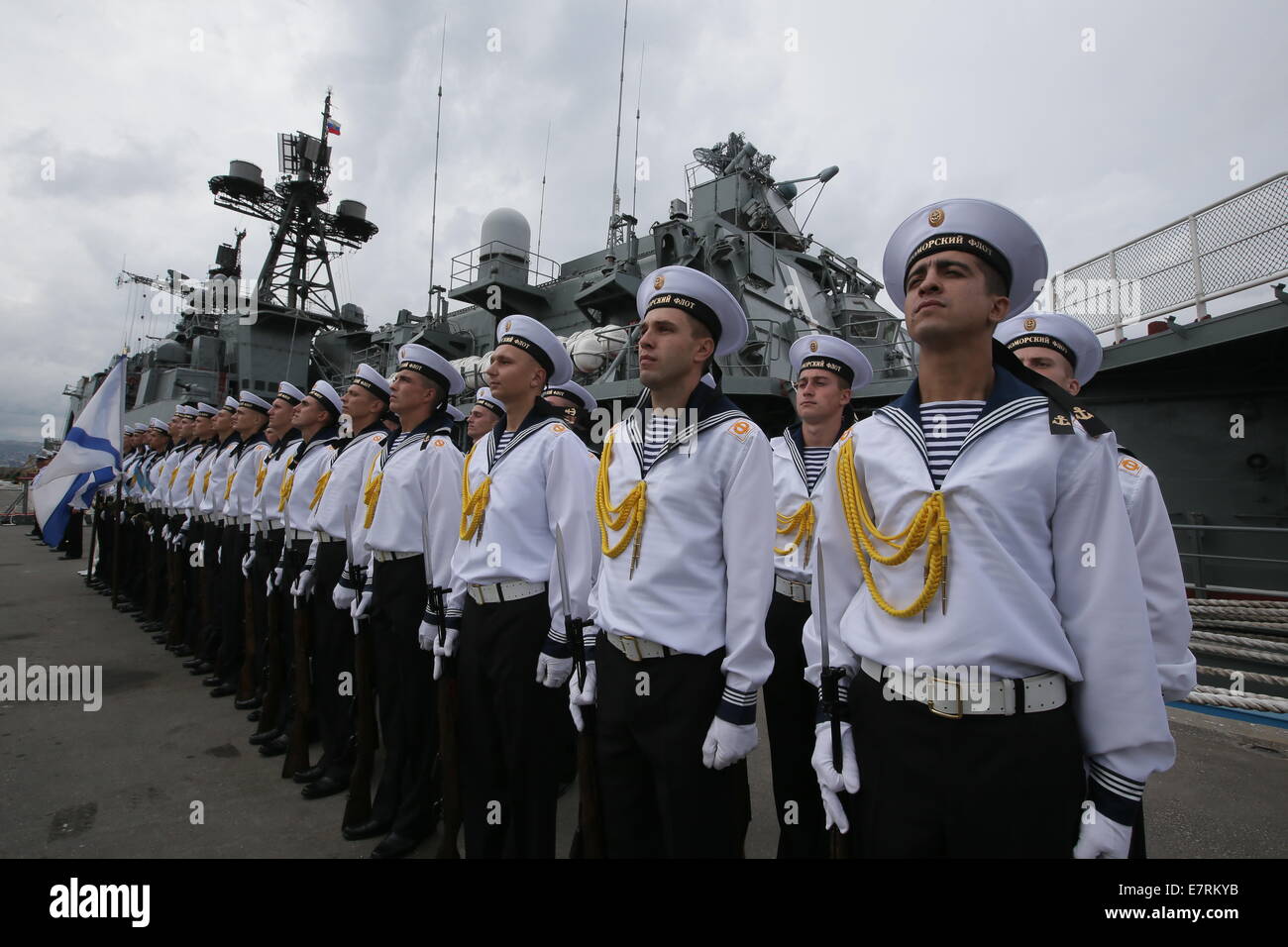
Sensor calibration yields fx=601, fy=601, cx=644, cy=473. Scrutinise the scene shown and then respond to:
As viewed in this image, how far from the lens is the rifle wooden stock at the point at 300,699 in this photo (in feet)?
11.8

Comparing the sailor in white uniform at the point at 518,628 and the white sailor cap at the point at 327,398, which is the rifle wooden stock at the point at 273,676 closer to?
the white sailor cap at the point at 327,398

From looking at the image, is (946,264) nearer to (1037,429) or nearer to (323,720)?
(1037,429)

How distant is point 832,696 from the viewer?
59.1 inches

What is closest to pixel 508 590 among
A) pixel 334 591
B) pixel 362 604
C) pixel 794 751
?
pixel 362 604

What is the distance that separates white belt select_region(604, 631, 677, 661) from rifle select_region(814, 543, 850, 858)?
19.6 inches

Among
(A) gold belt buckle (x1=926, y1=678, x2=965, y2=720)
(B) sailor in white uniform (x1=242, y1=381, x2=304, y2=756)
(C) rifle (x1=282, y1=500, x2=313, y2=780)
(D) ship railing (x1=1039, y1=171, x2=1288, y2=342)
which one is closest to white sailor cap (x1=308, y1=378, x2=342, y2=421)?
(B) sailor in white uniform (x1=242, y1=381, x2=304, y2=756)

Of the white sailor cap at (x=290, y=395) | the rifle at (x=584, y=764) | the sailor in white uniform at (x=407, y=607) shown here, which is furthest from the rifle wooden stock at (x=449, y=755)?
the white sailor cap at (x=290, y=395)

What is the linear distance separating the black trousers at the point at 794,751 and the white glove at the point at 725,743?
0.83 metres

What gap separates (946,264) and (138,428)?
14104mm

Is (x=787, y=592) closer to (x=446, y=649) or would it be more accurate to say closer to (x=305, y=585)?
(x=446, y=649)

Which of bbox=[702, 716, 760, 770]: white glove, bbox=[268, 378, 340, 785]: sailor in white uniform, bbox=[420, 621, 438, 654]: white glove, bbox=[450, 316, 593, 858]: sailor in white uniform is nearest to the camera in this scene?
bbox=[702, 716, 760, 770]: white glove

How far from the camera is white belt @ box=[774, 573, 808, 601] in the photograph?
290 centimetres

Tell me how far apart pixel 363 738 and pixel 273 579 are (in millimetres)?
1709

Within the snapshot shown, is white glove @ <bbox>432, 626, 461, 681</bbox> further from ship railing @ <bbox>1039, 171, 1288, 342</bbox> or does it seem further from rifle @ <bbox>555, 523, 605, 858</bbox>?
ship railing @ <bbox>1039, 171, 1288, 342</bbox>
